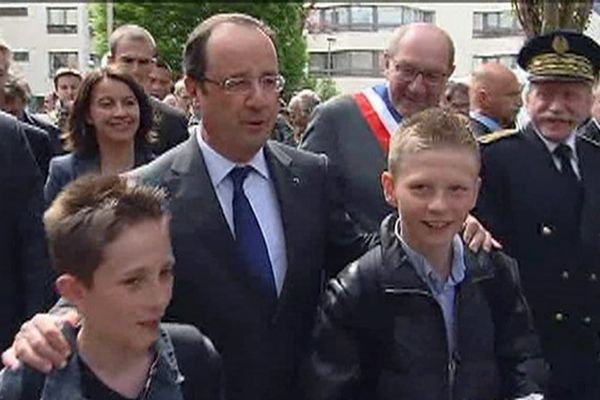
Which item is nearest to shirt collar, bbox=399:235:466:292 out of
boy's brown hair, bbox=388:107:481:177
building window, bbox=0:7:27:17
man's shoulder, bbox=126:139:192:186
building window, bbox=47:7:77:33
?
boy's brown hair, bbox=388:107:481:177

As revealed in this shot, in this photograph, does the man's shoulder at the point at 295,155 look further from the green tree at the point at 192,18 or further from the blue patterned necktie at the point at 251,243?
the green tree at the point at 192,18

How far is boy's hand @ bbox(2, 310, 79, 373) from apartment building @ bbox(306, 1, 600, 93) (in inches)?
1820

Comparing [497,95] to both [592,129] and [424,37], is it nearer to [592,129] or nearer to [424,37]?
[592,129]

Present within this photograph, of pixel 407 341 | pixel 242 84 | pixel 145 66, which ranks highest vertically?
pixel 145 66

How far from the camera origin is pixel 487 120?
735 cm

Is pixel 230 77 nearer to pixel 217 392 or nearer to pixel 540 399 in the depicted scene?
pixel 217 392

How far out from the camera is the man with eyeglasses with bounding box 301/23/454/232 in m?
4.26

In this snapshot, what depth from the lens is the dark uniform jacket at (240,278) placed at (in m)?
3.37

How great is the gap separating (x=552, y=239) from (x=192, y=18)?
39400 mm

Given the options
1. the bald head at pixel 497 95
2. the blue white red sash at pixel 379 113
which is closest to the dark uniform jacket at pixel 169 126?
the bald head at pixel 497 95

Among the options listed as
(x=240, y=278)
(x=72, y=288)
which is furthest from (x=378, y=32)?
(x=72, y=288)

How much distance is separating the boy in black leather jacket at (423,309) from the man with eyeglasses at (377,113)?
826 millimetres

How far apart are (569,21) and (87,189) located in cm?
1341

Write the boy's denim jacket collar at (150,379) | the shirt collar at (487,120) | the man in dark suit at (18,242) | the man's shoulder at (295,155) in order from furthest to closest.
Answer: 1. the shirt collar at (487,120)
2. the man in dark suit at (18,242)
3. the man's shoulder at (295,155)
4. the boy's denim jacket collar at (150,379)
